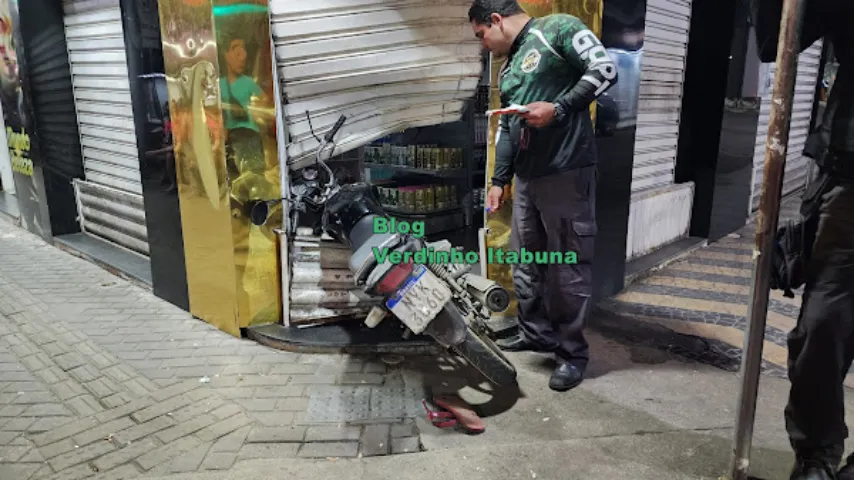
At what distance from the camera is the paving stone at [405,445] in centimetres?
286

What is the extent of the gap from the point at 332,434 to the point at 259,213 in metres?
1.68

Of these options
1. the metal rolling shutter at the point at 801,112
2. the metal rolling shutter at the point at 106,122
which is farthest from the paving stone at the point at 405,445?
the metal rolling shutter at the point at 801,112

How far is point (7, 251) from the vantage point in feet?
21.5

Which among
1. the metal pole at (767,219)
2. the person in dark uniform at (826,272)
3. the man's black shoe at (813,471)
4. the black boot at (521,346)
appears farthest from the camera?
the black boot at (521,346)

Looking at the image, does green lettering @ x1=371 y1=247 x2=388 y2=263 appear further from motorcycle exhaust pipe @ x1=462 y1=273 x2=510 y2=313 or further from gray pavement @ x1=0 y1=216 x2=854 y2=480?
gray pavement @ x1=0 y1=216 x2=854 y2=480

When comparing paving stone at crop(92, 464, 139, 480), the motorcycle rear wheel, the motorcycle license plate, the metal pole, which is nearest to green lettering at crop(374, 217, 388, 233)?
the motorcycle license plate

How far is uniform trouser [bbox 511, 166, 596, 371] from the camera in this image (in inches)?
133

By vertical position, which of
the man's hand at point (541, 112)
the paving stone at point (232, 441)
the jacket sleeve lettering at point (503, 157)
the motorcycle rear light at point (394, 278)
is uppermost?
the man's hand at point (541, 112)

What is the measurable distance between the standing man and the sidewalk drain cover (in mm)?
865

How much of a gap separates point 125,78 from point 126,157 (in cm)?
77

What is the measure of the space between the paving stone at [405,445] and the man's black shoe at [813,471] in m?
1.66

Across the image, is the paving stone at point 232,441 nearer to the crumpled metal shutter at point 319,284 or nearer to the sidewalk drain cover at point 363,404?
the sidewalk drain cover at point 363,404

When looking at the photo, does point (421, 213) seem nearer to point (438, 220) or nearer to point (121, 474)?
point (438, 220)

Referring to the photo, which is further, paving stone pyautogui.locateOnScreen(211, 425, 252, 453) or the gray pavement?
paving stone pyautogui.locateOnScreen(211, 425, 252, 453)
